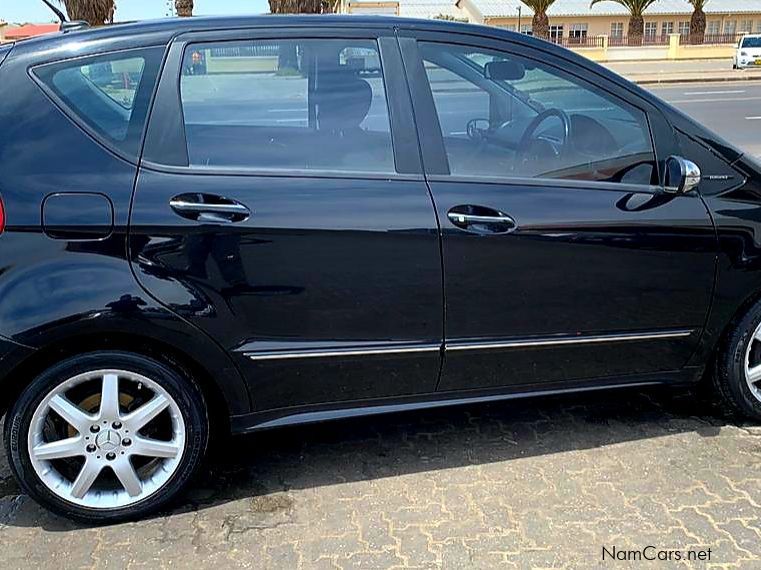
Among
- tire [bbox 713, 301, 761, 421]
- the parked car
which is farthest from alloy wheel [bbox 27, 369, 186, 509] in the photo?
the parked car

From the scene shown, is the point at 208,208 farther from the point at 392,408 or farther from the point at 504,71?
the point at 504,71

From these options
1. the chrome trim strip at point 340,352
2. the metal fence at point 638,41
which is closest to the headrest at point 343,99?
the chrome trim strip at point 340,352

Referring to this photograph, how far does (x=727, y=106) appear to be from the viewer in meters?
17.2

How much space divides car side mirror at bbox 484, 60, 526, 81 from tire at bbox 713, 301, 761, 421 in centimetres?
142

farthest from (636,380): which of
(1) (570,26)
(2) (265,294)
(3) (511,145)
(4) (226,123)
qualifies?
(1) (570,26)

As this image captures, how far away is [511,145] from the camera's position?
9.56 feet

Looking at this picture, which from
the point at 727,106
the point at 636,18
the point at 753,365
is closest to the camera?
the point at 753,365

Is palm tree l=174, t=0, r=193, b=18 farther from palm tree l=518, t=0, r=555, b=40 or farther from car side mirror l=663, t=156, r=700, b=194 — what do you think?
car side mirror l=663, t=156, r=700, b=194

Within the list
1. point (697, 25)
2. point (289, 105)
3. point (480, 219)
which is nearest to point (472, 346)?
point (480, 219)

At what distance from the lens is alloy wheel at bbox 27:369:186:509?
2.47 meters

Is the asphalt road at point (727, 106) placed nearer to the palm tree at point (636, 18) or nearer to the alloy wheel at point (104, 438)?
the alloy wheel at point (104, 438)

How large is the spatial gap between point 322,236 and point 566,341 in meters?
1.10

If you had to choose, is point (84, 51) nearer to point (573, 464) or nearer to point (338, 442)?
point (338, 442)

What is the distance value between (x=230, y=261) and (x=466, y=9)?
5494 centimetres
